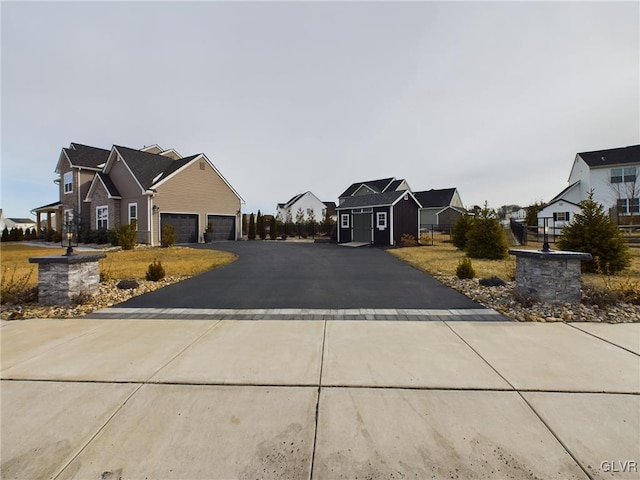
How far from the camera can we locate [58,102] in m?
12.8

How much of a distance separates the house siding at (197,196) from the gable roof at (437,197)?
28.8 meters

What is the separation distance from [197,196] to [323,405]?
24466mm

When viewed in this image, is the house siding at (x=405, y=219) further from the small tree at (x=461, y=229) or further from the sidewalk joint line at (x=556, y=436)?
the sidewalk joint line at (x=556, y=436)

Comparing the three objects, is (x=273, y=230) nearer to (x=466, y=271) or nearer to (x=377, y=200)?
(x=377, y=200)

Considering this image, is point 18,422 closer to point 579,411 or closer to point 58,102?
point 579,411

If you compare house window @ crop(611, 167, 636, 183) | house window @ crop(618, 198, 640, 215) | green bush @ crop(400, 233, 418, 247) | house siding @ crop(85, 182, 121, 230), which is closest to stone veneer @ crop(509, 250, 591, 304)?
green bush @ crop(400, 233, 418, 247)

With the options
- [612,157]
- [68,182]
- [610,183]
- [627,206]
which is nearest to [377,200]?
[610,183]

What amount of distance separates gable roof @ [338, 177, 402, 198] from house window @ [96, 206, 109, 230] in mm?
27740

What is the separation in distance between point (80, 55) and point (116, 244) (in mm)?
13165

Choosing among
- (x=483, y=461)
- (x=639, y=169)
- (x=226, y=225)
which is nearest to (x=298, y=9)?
(x=483, y=461)

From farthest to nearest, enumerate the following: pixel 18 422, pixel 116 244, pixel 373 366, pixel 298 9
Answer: pixel 116 244
pixel 298 9
pixel 373 366
pixel 18 422

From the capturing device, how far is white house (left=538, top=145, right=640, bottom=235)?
87.2 feet

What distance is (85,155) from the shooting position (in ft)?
84.3

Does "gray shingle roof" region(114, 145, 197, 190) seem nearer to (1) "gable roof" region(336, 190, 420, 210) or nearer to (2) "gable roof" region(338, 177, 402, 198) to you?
(1) "gable roof" region(336, 190, 420, 210)
